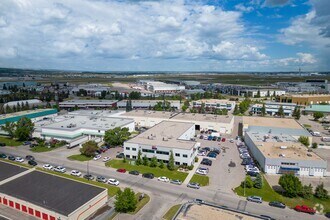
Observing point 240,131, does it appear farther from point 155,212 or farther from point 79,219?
point 79,219

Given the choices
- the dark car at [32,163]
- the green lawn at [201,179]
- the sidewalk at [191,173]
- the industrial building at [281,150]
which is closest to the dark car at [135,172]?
the sidewalk at [191,173]

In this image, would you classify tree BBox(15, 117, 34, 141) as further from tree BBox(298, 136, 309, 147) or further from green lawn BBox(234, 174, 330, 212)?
tree BBox(298, 136, 309, 147)

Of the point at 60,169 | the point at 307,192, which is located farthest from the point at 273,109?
the point at 60,169

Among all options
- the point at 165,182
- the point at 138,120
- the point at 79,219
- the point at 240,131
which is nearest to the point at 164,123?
the point at 138,120

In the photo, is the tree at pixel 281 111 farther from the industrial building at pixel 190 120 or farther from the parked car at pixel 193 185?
the parked car at pixel 193 185

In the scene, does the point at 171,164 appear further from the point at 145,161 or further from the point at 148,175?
the point at 145,161

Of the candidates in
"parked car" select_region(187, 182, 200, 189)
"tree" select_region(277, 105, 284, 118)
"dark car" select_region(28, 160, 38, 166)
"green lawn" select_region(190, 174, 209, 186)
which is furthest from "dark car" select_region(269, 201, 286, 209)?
"tree" select_region(277, 105, 284, 118)

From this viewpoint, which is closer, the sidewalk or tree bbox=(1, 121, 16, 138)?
the sidewalk
